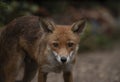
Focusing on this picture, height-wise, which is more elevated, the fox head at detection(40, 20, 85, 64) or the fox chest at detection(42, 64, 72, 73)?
the fox head at detection(40, 20, 85, 64)

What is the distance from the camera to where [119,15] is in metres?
21.7

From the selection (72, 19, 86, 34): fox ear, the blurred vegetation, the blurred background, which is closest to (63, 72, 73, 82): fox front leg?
(72, 19, 86, 34): fox ear

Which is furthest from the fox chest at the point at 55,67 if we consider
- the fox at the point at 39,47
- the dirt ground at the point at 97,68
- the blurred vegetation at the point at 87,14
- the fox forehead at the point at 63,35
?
the blurred vegetation at the point at 87,14

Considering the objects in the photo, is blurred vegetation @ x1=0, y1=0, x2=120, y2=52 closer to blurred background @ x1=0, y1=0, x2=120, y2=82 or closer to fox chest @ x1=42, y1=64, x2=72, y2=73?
blurred background @ x1=0, y1=0, x2=120, y2=82

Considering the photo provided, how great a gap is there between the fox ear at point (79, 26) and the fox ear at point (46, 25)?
0.45 meters

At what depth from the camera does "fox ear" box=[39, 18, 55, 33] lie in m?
9.05

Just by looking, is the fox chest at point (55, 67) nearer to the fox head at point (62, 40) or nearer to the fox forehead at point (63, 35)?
the fox head at point (62, 40)

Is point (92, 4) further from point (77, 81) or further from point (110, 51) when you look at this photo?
point (77, 81)

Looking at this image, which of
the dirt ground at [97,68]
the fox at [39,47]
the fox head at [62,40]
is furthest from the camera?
the dirt ground at [97,68]

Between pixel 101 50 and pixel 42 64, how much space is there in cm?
912

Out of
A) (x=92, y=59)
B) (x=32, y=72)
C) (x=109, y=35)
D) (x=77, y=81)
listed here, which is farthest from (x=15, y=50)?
(x=109, y=35)

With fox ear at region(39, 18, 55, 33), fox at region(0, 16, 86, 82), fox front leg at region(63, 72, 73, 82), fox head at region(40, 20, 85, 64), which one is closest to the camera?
fox head at region(40, 20, 85, 64)

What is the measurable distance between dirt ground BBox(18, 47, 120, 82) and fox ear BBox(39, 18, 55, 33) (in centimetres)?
296

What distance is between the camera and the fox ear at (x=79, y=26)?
9.14 meters
